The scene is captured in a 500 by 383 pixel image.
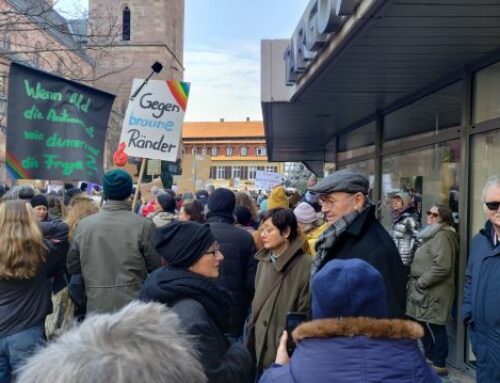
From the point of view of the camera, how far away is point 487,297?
3787 millimetres

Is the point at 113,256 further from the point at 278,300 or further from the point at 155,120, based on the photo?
the point at 155,120

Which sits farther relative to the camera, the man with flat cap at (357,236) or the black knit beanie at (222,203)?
the black knit beanie at (222,203)

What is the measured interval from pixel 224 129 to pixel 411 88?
330ft

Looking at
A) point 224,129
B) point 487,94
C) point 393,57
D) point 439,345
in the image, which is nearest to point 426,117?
point 487,94

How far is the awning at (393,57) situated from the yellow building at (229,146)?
82.2 meters

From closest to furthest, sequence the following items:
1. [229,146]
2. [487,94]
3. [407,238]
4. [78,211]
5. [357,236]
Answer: [357,236], [78,211], [487,94], [407,238], [229,146]

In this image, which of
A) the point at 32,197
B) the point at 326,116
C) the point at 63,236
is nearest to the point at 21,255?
the point at 63,236

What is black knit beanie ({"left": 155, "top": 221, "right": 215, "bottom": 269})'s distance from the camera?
2.65 meters

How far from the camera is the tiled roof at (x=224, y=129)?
105m

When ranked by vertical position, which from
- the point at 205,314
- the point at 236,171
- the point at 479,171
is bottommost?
the point at 205,314

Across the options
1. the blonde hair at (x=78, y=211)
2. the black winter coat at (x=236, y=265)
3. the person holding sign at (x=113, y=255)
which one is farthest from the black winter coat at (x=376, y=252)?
the blonde hair at (x=78, y=211)

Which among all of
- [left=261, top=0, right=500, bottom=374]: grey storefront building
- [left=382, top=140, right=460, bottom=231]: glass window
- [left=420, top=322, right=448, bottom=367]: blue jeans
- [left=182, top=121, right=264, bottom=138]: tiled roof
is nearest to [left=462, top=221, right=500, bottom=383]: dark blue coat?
[left=261, top=0, right=500, bottom=374]: grey storefront building

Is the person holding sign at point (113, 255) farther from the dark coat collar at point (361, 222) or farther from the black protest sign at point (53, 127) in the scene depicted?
the dark coat collar at point (361, 222)

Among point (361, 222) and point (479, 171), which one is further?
point (479, 171)
